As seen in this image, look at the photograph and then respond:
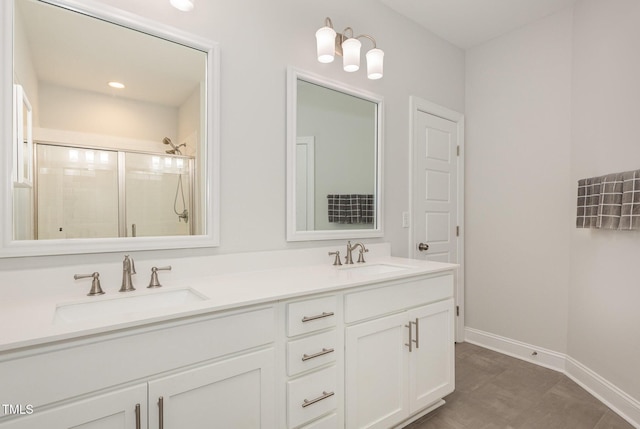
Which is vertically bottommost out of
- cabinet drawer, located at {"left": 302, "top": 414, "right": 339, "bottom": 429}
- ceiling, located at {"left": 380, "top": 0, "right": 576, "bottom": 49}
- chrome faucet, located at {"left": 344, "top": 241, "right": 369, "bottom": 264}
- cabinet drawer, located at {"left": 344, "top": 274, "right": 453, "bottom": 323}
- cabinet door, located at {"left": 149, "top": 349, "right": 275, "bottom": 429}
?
cabinet drawer, located at {"left": 302, "top": 414, "right": 339, "bottom": 429}

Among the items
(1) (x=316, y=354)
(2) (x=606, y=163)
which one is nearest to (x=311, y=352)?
(1) (x=316, y=354)

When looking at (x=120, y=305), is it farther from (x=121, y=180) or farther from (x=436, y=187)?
(x=436, y=187)

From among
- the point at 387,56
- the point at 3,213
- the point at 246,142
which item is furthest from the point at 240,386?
Result: the point at 387,56

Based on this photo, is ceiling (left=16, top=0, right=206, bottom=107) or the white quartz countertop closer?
the white quartz countertop

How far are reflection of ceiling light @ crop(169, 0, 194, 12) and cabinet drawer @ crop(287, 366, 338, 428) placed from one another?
1.64 m

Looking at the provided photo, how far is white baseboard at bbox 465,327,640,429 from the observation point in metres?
1.89

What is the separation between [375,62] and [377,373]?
177cm

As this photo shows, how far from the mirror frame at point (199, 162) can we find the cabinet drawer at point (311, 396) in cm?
76

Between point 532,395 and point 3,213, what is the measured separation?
2929 mm

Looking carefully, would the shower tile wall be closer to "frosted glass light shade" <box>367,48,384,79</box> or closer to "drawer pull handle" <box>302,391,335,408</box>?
"drawer pull handle" <box>302,391,335,408</box>

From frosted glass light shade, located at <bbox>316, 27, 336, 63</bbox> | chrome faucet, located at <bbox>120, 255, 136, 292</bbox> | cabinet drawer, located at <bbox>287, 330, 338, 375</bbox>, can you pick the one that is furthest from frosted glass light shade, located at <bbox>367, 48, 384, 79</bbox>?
chrome faucet, located at <bbox>120, 255, 136, 292</bbox>

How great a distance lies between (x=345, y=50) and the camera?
1960mm

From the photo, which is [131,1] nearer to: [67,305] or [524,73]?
[67,305]

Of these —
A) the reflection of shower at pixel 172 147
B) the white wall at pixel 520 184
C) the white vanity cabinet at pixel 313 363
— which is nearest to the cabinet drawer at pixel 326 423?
the white vanity cabinet at pixel 313 363
